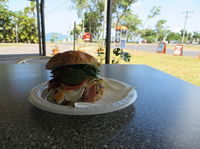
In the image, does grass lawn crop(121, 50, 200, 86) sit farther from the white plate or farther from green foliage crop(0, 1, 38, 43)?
green foliage crop(0, 1, 38, 43)

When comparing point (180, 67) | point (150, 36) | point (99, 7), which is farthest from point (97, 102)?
point (150, 36)

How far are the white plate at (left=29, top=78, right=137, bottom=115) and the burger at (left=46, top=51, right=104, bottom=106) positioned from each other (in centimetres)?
4

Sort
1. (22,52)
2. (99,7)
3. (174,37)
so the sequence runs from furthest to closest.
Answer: (174,37)
(99,7)
(22,52)

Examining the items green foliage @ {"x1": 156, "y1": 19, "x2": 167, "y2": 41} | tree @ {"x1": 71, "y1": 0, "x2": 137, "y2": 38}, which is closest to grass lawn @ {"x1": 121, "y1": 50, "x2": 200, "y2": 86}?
tree @ {"x1": 71, "y1": 0, "x2": 137, "y2": 38}

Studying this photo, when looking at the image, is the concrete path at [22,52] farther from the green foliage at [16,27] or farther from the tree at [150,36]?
the tree at [150,36]

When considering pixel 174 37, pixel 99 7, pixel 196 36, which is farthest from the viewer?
pixel 174 37

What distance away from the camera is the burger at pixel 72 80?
1.91 feet

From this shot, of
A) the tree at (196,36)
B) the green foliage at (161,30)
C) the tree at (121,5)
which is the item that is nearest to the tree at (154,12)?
the tree at (121,5)

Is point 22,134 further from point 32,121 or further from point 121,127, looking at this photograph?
point 121,127

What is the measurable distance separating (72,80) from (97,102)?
0.15 meters

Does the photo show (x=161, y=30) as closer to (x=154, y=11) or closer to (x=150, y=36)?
(x=150, y=36)

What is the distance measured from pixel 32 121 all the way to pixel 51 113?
0.07 metres

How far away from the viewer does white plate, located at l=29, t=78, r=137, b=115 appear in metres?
0.51

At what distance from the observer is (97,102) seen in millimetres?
635
